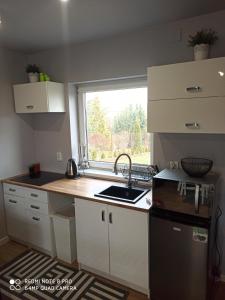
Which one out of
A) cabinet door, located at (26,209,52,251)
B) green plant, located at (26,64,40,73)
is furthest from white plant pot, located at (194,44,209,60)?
cabinet door, located at (26,209,52,251)

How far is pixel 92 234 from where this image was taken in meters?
2.24

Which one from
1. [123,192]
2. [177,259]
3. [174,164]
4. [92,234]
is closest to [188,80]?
[174,164]

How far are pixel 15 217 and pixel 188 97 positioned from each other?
8.20 feet

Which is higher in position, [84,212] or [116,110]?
[116,110]

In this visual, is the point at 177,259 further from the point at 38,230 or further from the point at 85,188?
the point at 38,230

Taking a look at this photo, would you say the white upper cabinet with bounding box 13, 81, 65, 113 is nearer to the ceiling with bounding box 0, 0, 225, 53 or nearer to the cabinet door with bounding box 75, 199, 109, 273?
the ceiling with bounding box 0, 0, 225, 53

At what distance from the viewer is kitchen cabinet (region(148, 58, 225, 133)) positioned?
1.75 meters

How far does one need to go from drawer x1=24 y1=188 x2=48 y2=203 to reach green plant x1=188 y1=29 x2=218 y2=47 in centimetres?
211

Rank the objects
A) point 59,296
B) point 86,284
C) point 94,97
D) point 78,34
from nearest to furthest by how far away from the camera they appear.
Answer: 1. point 59,296
2. point 86,284
3. point 78,34
4. point 94,97

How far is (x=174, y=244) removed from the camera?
1.80 metres

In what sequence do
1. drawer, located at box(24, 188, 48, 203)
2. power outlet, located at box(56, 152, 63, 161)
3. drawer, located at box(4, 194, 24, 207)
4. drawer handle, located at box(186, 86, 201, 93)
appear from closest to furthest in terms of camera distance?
drawer handle, located at box(186, 86, 201, 93) < drawer, located at box(24, 188, 48, 203) < drawer, located at box(4, 194, 24, 207) < power outlet, located at box(56, 152, 63, 161)

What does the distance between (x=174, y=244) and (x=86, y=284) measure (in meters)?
1.04

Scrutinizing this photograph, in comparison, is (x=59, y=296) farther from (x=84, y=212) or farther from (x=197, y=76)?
(x=197, y=76)

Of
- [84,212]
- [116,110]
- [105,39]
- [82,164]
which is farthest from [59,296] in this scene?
[105,39]
